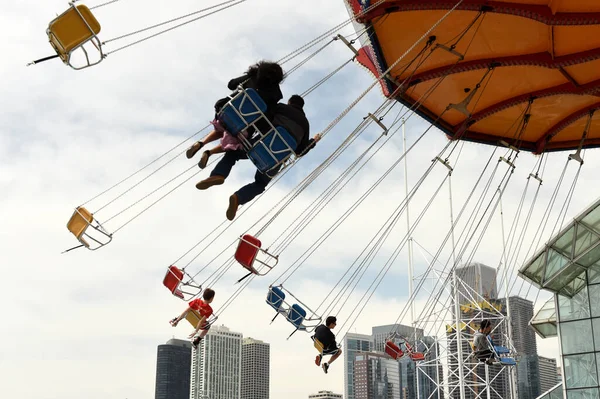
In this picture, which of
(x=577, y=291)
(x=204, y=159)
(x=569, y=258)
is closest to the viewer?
(x=204, y=159)

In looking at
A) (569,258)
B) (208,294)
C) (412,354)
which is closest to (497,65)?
(208,294)

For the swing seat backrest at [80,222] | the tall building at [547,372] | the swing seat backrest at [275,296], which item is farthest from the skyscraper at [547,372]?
the swing seat backrest at [80,222]

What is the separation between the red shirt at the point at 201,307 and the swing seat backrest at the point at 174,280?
298 millimetres

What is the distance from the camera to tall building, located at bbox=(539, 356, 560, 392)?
15825cm

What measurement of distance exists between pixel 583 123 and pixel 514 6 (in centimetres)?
600

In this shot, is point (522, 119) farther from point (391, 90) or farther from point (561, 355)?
point (561, 355)

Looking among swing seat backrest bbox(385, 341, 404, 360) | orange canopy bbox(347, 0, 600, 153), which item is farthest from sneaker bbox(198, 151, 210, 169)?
swing seat backrest bbox(385, 341, 404, 360)

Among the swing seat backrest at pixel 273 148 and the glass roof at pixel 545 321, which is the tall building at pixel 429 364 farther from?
the swing seat backrest at pixel 273 148

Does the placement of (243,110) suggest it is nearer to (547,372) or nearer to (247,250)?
(247,250)

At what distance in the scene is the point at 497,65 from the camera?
14.9 metres

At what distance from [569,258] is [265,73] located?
15.6 metres

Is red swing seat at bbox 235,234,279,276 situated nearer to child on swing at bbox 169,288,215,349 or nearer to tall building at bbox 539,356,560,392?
child on swing at bbox 169,288,215,349

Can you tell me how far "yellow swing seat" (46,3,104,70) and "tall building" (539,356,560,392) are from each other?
160 metres

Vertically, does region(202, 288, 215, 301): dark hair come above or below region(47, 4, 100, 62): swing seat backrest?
below
